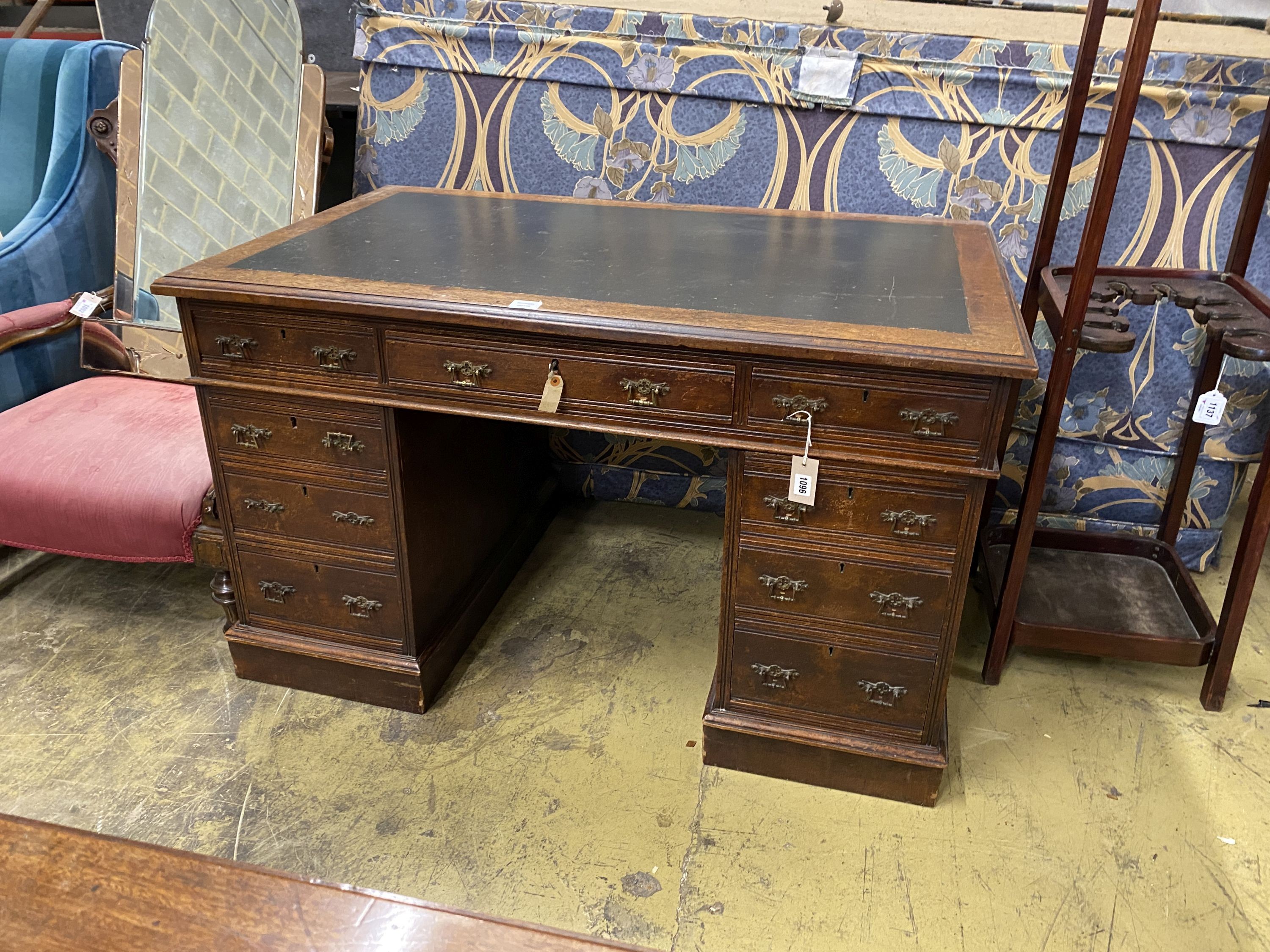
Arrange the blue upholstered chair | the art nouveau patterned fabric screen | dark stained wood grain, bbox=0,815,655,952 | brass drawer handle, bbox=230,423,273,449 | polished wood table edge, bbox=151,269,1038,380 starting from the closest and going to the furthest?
dark stained wood grain, bbox=0,815,655,952 → polished wood table edge, bbox=151,269,1038,380 → brass drawer handle, bbox=230,423,273,449 → the art nouveau patterned fabric screen → the blue upholstered chair

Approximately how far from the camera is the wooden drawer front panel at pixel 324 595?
5.62ft

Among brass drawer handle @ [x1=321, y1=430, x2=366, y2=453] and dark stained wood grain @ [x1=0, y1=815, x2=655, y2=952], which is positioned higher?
brass drawer handle @ [x1=321, y1=430, x2=366, y2=453]

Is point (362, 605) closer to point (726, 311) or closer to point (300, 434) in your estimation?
point (300, 434)

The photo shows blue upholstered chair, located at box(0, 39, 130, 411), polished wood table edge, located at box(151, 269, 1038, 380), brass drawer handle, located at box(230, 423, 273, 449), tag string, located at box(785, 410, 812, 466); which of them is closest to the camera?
polished wood table edge, located at box(151, 269, 1038, 380)

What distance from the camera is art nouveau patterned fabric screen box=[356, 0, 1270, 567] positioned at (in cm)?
191

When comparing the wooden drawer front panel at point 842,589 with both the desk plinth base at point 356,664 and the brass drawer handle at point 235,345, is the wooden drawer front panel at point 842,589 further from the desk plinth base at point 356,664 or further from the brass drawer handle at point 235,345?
the brass drawer handle at point 235,345

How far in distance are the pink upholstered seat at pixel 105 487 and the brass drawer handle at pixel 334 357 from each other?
36 cm

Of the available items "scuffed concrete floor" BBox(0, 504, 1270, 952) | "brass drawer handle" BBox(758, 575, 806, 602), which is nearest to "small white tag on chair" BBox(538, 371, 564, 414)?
"brass drawer handle" BBox(758, 575, 806, 602)

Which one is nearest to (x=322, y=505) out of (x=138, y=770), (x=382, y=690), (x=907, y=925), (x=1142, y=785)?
(x=382, y=690)

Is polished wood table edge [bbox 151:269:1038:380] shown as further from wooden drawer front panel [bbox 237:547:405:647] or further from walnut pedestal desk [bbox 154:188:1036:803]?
wooden drawer front panel [bbox 237:547:405:647]

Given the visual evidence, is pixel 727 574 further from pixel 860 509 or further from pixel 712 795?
pixel 712 795

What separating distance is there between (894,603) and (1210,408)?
2.79ft

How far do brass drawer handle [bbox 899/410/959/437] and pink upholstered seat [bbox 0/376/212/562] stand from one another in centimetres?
125

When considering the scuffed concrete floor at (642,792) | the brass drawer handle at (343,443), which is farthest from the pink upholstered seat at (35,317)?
the brass drawer handle at (343,443)
